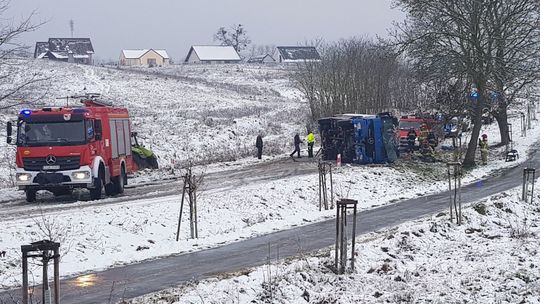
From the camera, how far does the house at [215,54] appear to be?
145625 mm

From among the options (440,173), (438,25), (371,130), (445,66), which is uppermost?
(438,25)

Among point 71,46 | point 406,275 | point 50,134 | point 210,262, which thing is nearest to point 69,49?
point 71,46

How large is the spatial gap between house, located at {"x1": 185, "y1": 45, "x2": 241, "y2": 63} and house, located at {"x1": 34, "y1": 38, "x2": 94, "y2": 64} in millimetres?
23202

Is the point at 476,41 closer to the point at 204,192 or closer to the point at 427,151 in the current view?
the point at 427,151

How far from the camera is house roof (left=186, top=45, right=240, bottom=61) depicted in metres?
146

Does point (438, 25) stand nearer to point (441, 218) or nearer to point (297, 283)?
point (441, 218)

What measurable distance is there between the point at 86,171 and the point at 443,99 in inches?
924

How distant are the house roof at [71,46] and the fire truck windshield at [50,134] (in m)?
129

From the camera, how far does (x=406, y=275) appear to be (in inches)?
501

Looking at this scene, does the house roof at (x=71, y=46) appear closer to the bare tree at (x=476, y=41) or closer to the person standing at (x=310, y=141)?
the person standing at (x=310, y=141)

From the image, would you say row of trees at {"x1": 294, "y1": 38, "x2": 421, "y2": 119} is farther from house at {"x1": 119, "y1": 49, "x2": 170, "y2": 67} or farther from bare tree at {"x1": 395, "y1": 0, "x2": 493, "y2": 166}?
house at {"x1": 119, "y1": 49, "x2": 170, "y2": 67}

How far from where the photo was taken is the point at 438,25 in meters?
34.1

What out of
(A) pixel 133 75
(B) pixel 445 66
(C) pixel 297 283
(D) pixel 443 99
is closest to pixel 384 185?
(B) pixel 445 66

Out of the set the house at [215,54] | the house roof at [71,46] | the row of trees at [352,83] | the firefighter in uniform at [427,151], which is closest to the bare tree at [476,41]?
the firefighter in uniform at [427,151]
